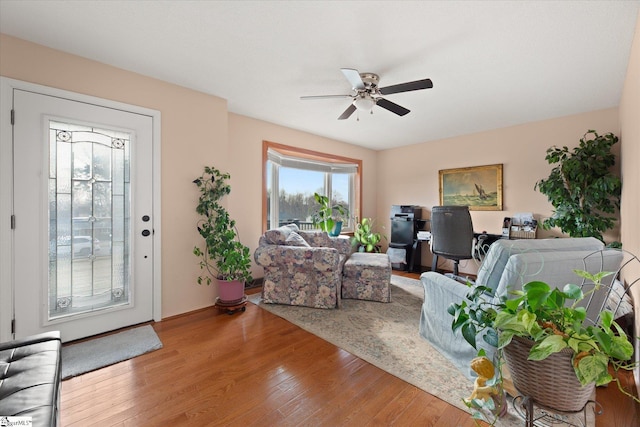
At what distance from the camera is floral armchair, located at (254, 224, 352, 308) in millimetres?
2910

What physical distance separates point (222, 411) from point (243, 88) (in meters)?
2.82

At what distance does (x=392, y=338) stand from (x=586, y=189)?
2838mm

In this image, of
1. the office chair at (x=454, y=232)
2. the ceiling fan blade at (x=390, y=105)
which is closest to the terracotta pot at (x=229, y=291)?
the ceiling fan blade at (x=390, y=105)

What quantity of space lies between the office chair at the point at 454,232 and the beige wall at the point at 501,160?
122 cm

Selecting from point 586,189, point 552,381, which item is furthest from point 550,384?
point 586,189

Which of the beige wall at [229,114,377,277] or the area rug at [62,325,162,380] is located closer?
the area rug at [62,325,162,380]

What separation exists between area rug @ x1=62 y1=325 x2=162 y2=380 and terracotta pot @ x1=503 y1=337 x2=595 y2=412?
245 cm

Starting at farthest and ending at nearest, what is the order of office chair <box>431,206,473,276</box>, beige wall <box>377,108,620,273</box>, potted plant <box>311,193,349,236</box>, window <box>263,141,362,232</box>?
potted plant <box>311,193,349,236</box> < window <box>263,141,362,232</box> < beige wall <box>377,108,620,273</box> < office chair <box>431,206,473,276</box>

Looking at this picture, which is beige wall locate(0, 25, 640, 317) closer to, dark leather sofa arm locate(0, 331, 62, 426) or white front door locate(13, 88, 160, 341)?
white front door locate(13, 88, 160, 341)

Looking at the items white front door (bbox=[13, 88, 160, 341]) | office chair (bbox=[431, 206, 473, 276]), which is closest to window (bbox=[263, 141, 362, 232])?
white front door (bbox=[13, 88, 160, 341])

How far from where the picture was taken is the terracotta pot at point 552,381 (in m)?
0.85

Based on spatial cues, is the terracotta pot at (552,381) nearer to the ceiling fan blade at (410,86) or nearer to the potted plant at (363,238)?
the ceiling fan blade at (410,86)

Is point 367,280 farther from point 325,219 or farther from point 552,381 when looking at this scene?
point 552,381

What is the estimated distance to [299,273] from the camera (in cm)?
299
